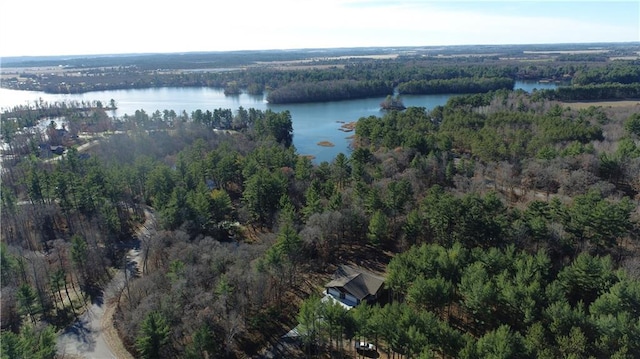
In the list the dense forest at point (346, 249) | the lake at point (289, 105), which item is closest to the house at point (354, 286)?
the dense forest at point (346, 249)

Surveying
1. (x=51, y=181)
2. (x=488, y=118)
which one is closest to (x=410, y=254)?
(x=51, y=181)

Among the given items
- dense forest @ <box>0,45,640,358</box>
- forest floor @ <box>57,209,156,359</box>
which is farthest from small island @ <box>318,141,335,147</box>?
forest floor @ <box>57,209,156,359</box>

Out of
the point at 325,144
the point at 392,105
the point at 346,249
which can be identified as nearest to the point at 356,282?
the point at 346,249

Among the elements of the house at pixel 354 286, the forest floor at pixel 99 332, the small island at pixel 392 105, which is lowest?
the forest floor at pixel 99 332

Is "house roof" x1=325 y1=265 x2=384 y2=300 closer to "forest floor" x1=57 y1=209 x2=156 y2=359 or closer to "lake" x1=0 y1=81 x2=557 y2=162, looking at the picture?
"forest floor" x1=57 y1=209 x2=156 y2=359

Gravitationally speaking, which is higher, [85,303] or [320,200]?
[320,200]

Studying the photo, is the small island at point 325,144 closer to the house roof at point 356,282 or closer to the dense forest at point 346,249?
the dense forest at point 346,249

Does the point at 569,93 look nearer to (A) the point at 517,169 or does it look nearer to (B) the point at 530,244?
(A) the point at 517,169
